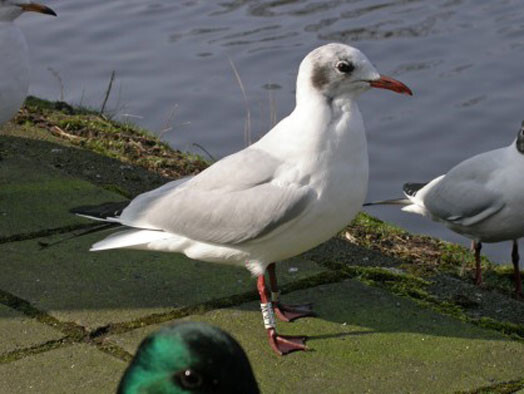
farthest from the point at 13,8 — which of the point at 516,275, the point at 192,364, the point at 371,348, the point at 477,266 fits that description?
the point at 192,364

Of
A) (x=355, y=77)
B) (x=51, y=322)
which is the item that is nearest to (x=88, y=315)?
(x=51, y=322)

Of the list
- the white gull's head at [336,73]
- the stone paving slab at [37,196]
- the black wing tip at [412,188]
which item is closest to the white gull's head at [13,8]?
the stone paving slab at [37,196]

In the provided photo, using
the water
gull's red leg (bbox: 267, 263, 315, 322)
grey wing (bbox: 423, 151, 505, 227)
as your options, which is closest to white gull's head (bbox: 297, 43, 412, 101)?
gull's red leg (bbox: 267, 263, 315, 322)

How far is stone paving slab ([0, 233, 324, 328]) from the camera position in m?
4.46

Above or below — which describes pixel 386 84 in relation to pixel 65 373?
above

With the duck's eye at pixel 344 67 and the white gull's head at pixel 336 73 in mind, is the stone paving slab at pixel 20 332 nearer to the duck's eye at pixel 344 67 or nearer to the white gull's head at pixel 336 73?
the white gull's head at pixel 336 73

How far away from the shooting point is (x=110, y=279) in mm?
4730

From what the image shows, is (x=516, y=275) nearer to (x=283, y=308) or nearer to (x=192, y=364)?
(x=283, y=308)

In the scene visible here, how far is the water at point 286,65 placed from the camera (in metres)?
9.15

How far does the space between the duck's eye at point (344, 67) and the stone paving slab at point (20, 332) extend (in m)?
1.39

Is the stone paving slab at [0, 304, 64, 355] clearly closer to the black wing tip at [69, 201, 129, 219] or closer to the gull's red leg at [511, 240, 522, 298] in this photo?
the black wing tip at [69, 201, 129, 219]

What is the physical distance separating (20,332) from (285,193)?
106 cm

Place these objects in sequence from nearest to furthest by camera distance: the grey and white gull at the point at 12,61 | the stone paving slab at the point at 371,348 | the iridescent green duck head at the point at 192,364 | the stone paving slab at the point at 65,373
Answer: the iridescent green duck head at the point at 192,364 → the stone paving slab at the point at 65,373 → the stone paving slab at the point at 371,348 → the grey and white gull at the point at 12,61

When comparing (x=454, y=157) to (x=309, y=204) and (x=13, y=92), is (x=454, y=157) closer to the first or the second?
(x=13, y=92)
